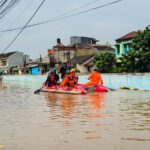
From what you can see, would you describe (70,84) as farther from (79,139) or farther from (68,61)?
(68,61)

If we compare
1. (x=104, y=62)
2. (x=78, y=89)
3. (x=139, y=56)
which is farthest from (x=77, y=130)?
(x=104, y=62)

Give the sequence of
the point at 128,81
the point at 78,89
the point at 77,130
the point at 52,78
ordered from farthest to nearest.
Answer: the point at 128,81 < the point at 52,78 < the point at 78,89 < the point at 77,130

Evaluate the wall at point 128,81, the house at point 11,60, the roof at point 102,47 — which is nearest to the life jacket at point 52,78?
the wall at point 128,81

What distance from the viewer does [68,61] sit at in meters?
75.1

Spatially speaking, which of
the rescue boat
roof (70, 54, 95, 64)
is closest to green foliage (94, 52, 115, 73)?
roof (70, 54, 95, 64)

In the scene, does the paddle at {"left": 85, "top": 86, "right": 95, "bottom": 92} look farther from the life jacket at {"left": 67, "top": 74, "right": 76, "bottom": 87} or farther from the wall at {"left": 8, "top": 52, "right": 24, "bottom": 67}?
the wall at {"left": 8, "top": 52, "right": 24, "bottom": 67}

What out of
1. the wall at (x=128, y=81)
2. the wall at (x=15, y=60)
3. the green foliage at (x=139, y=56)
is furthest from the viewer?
the wall at (x=15, y=60)

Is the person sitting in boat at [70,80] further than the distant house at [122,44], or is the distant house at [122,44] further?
the distant house at [122,44]

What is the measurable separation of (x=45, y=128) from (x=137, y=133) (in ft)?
7.65

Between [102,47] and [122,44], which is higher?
[102,47]

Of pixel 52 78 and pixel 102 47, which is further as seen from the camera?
pixel 102 47

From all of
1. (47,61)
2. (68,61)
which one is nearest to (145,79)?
(68,61)

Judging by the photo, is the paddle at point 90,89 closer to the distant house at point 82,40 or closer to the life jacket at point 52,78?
the life jacket at point 52,78

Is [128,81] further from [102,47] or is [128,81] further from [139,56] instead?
[102,47]
